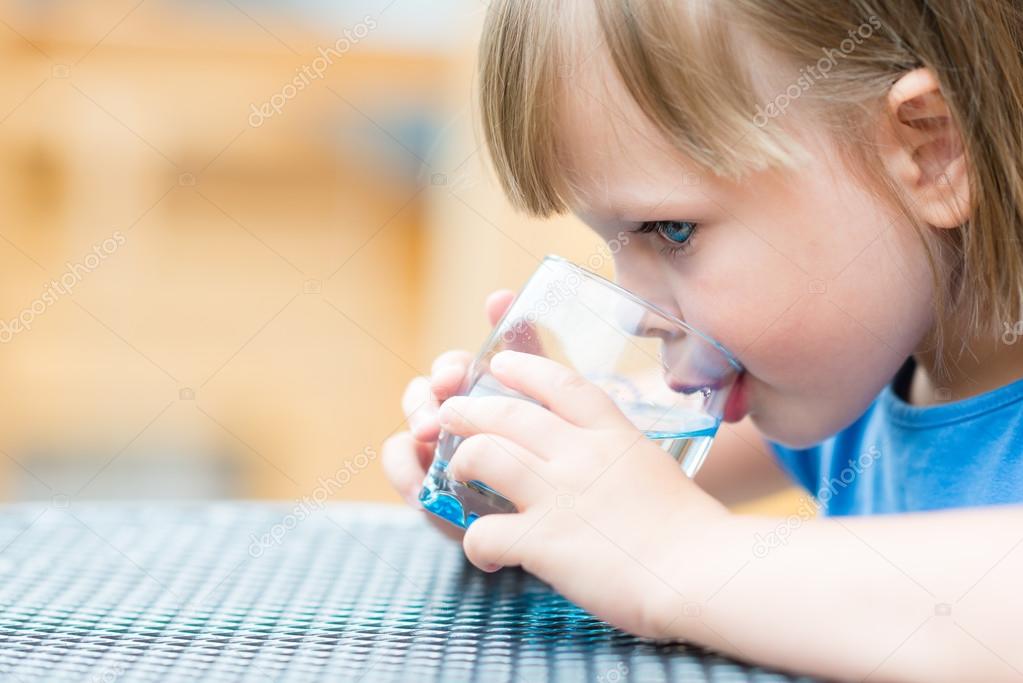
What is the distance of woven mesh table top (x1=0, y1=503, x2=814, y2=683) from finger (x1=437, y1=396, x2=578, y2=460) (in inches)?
4.7

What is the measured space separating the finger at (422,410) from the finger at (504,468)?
0.52 feet

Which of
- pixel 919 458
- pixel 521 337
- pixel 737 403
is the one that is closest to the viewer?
pixel 521 337

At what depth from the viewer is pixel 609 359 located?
0.80 meters

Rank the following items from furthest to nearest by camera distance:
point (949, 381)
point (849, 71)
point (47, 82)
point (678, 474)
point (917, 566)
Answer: point (47, 82) → point (949, 381) → point (849, 71) → point (678, 474) → point (917, 566)

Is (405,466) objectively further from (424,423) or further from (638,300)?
(638,300)

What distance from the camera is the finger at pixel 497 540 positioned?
73cm

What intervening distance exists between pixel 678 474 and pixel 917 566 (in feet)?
0.56

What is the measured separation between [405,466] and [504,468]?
28cm

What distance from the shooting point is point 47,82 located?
419 cm

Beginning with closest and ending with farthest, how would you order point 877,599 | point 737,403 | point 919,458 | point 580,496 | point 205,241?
point 877,599 → point 580,496 → point 737,403 → point 919,458 → point 205,241

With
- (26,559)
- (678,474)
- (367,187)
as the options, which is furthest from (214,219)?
(678,474)

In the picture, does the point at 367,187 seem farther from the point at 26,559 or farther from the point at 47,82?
the point at 26,559

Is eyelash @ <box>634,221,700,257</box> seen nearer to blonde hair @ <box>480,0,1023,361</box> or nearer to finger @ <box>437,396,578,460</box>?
blonde hair @ <box>480,0,1023,361</box>

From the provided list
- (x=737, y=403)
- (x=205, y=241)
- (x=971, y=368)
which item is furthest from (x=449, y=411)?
(x=205, y=241)
